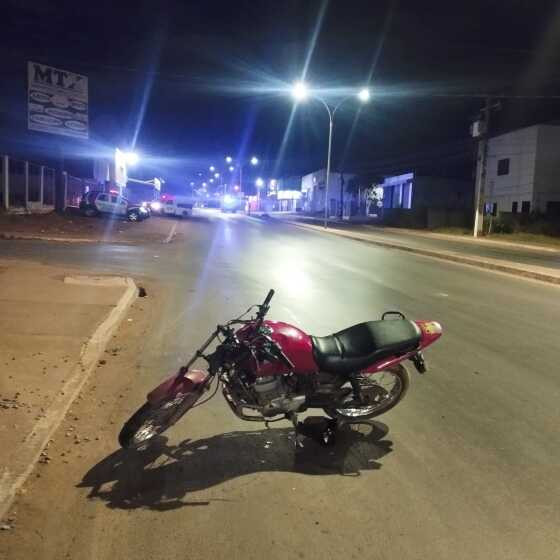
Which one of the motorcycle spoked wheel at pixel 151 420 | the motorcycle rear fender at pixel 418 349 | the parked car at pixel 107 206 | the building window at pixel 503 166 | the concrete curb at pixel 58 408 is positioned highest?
the building window at pixel 503 166

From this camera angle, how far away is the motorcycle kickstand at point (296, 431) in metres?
4.52

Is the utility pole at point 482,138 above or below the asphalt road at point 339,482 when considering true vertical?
above

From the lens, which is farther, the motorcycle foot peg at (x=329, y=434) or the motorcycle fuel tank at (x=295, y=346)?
the motorcycle foot peg at (x=329, y=434)

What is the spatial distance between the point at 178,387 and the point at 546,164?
4591cm

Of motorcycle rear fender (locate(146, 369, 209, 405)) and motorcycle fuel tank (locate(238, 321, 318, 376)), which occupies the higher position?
motorcycle fuel tank (locate(238, 321, 318, 376))

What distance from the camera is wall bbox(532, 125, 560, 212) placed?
44.2m

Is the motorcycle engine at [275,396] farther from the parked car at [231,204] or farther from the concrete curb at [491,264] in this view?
the parked car at [231,204]

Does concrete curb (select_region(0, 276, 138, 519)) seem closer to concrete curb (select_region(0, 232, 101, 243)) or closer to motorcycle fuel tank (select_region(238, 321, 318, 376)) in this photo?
motorcycle fuel tank (select_region(238, 321, 318, 376))

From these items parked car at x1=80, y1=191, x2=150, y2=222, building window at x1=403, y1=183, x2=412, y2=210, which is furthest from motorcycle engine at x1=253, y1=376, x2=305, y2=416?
building window at x1=403, y1=183, x2=412, y2=210

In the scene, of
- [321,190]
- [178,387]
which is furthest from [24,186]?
[321,190]

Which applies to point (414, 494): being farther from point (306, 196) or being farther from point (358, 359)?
point (306, 196)

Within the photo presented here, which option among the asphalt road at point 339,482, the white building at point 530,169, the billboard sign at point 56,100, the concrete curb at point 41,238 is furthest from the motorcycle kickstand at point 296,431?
the white building at point 530,169

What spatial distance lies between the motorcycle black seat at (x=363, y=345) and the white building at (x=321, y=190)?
71.3 meters

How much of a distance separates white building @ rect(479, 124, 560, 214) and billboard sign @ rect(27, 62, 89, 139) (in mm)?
30923
